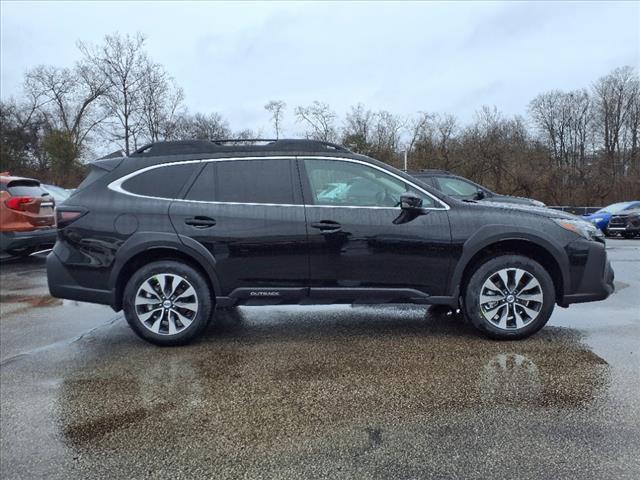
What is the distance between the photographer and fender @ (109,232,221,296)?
4.37 metres

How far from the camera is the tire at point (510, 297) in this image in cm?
438

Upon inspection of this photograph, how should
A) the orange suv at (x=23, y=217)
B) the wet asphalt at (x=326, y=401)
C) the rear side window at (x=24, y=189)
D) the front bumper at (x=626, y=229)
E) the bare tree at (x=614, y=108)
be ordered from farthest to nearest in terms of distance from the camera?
the bare tree at (x=614, y=108)
the front bumper at (x=626, y=229)
the rear side window at (x=24, y=189)
the orange suv at (x=23, y=217)
the wet asphalt at (x=326, y=401)

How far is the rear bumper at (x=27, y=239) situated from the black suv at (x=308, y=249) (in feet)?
18.1

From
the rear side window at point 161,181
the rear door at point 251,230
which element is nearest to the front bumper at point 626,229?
the rear door at point 251,230

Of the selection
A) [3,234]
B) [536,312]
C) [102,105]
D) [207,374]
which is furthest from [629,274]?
[102,105]

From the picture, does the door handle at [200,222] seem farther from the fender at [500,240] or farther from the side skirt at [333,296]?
the fender at [500,240]

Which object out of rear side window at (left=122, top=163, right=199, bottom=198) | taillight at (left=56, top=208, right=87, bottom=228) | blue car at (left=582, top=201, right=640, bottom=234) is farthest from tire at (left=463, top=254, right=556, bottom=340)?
blue car at (left=582, top=201, right=640, bottom=234)

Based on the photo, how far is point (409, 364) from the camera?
157 inches

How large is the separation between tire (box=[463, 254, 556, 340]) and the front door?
33 centimetres

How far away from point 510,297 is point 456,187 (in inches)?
261

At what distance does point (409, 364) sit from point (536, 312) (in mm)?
1335

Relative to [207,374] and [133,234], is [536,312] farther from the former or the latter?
[133,234]

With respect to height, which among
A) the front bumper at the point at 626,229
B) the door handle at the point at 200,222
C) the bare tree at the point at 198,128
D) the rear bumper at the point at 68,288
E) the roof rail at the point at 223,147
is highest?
the bare tree at the point at 198,128

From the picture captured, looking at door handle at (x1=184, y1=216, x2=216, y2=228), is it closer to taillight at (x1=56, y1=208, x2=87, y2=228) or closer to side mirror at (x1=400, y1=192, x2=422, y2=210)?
taillight at (x1=56, y1=208, x2=87, y2=228)
